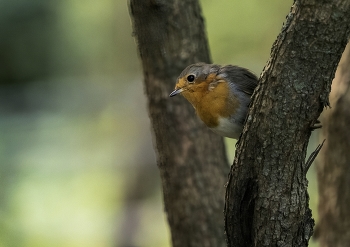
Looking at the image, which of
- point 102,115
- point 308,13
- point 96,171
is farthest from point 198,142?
point 102,115

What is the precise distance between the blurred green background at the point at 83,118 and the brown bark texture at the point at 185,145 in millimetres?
3367

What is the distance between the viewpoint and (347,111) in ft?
15.7

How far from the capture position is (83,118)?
11.9 meters

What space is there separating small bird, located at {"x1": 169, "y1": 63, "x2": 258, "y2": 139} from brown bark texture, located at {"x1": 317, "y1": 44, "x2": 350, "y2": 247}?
4.09 ft

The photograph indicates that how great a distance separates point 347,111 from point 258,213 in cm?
201

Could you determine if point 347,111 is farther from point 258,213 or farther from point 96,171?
point 96,171

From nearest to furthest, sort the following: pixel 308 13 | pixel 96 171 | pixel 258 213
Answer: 1. pixel 308 13
2. pixel 258 213
3. pixel 96 171

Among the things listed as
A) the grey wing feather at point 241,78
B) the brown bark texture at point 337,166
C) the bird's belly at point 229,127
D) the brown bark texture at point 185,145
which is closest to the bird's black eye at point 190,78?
the grey wing feather at point 241,78

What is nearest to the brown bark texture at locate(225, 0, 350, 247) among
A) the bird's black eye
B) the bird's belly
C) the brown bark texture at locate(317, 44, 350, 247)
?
the bird's belly

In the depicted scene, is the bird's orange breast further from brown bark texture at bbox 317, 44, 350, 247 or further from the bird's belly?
brown bark texture at bbox 317, 44, 350, 247

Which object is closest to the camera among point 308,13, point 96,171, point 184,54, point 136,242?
point 308,13

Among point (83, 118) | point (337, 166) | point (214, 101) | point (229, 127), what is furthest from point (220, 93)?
point (83, 118)

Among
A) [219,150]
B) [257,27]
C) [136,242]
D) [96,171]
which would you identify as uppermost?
[257,27]

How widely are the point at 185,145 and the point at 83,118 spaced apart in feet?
24.5
